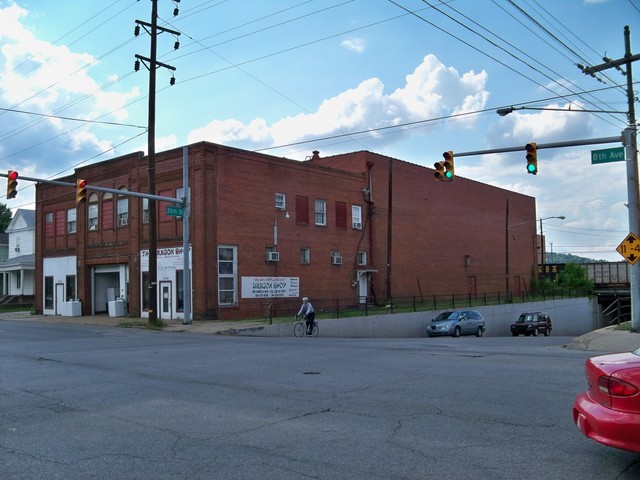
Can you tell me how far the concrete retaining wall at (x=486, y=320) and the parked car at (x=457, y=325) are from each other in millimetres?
3012

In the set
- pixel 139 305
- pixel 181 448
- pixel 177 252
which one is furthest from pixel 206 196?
pixel 181 448

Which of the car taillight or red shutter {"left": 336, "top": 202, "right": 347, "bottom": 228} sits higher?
red shutter {"left": 336, "top": 202, "right": 347, "bottom": 228}

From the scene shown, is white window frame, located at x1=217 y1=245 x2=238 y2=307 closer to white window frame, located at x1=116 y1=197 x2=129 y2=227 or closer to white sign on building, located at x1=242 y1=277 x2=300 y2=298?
white sign on building, located at x1=242 y1=277 x2=300 y2=298

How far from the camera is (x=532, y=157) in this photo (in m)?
20.2

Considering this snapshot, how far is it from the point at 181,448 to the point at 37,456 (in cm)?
149

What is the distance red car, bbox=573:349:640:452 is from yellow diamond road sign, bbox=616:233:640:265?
55.5 feet

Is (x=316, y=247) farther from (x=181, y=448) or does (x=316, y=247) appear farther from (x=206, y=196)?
(x=181, y=448)

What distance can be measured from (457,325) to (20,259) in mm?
43338

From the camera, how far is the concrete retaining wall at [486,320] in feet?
102

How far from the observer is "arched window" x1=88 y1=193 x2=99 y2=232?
40.1 m

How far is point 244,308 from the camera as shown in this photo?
33.3 metres

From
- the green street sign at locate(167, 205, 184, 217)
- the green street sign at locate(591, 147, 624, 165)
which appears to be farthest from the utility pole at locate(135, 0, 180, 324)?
the green street sign at locate(591, 147, 624, 165)

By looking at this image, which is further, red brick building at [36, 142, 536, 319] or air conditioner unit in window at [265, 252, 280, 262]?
air conditioner unit in window at [265, 252, 280, 262]

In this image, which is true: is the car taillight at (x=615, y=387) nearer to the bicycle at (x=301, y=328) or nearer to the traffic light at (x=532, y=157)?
the traffic light at (x=532, y=157)
